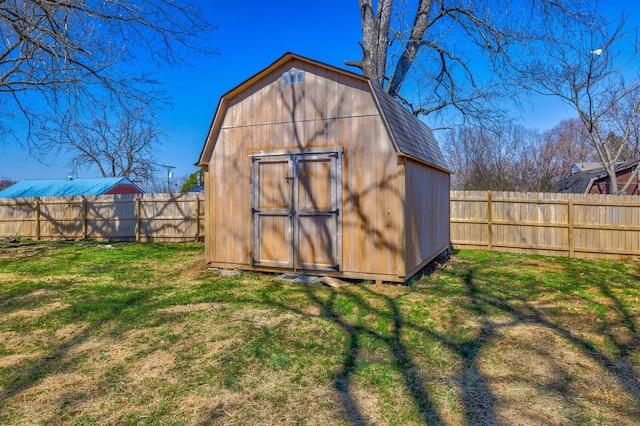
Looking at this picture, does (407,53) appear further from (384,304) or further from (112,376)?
(112,376)

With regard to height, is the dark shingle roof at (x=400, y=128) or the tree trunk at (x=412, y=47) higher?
the tree trunk at (x=412, y=47)

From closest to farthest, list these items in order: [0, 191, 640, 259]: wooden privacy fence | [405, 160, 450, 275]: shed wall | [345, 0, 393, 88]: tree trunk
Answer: [405, 160, 450, 275]: shed wall < [0, 191, 640, 259]: wooden privacy fence < [345, 0, 393, 88]: tree trunk

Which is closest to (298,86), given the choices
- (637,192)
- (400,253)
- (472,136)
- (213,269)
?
(400,253)

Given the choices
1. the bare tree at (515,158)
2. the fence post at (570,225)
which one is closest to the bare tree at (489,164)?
the bare tree at (515,158)

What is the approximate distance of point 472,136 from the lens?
25.0 meters

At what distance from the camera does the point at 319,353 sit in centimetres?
352

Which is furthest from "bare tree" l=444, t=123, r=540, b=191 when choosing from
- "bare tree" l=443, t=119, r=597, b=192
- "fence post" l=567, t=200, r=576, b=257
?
"fence post" l=567, t=200, r=576, b=257

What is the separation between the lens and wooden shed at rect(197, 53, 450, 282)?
6.02m

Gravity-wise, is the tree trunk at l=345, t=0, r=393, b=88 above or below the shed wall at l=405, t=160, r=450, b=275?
above

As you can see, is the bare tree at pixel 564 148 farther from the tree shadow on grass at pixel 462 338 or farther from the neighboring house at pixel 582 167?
the tree shadow on grass at pixel 462 338

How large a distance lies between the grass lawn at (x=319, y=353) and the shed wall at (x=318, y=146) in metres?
0.77

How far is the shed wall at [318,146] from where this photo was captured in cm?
601

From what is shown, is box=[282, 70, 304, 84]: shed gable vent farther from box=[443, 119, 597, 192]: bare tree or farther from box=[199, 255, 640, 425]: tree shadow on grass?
box=[443, 119, 597, 192]: bare tree

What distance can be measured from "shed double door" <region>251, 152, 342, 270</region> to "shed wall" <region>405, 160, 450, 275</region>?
47.3 inches
